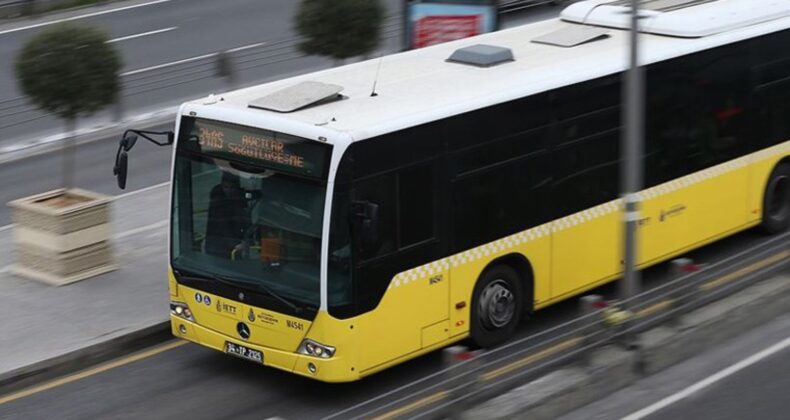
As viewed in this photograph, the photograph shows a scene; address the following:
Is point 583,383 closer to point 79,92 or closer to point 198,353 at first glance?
point 198,353

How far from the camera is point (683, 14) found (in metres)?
16.0

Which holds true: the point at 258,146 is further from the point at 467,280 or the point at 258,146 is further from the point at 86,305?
the point at 86,305

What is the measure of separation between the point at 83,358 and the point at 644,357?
17.7 feet

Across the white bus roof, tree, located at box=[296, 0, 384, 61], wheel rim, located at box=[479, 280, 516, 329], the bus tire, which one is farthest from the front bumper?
tree, located at box=[296, 0, 384, 61]

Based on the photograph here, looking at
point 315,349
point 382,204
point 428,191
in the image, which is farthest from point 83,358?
point 428,191

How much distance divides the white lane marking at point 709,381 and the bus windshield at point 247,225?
2898 millimetres

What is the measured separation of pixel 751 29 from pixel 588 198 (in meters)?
3.49

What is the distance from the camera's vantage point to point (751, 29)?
53.6 ft

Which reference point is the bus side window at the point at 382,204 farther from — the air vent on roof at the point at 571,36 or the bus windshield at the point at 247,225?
the air vent on roof at the point at 571,36

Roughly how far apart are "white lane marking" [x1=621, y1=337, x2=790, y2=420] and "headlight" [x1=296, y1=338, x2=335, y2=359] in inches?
100

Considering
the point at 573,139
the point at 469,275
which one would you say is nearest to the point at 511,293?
the point at 469,275

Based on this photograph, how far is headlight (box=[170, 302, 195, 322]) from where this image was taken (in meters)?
13.2

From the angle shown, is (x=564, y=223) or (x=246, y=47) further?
(x=246, y=47)

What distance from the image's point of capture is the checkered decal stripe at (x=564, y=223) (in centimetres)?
1272
